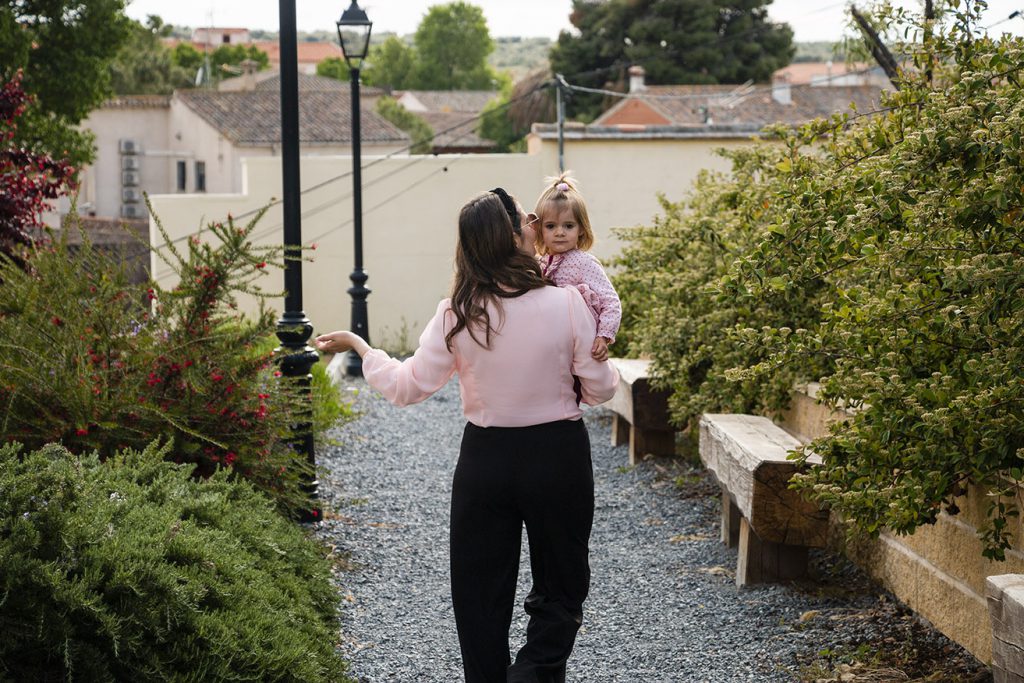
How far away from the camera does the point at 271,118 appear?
37312 mm

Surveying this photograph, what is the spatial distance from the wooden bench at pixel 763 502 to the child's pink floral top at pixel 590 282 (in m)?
1.84

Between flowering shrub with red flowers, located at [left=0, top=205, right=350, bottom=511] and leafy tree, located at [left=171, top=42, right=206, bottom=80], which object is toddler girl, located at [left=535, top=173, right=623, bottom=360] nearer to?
flowering shrub with red flowers, located at [left=0, top=205, right=350, bottom=511]

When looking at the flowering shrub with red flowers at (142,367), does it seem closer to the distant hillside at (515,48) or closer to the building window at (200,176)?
the building window at (200,176)

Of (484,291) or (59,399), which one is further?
(59,399)

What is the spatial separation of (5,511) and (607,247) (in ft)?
47.9

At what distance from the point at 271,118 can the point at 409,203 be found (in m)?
21.1

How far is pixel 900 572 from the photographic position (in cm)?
530

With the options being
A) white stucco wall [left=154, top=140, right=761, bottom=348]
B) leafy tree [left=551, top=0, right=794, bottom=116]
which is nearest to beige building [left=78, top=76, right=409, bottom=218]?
leafy tree [left=551, top=0, right=794, bottom=116]

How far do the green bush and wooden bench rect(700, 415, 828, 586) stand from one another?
206cm

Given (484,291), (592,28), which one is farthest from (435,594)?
(592,28)

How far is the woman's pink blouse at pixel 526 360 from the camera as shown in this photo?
142 inches

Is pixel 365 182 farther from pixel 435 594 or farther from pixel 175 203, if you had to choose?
pixel 435 594

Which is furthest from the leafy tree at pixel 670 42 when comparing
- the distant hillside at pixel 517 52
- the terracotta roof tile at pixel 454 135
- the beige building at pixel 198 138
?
the distant hillside at pixel 517 52

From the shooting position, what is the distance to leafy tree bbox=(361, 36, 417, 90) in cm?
10388
